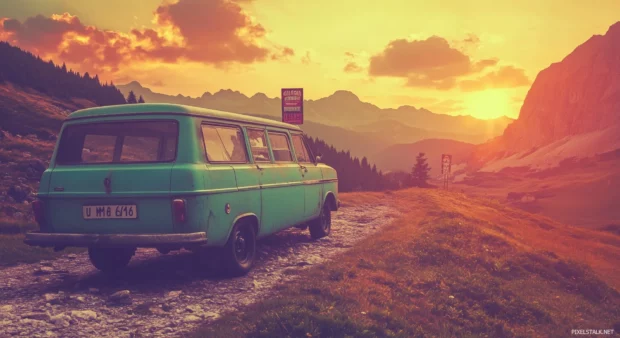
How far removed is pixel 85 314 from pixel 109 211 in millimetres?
1391

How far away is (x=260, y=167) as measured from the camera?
7.92 m

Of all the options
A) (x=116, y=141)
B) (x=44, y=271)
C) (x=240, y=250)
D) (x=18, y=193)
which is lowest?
(x=18, y=193)

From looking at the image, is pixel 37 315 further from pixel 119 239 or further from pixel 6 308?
pixel 119 239

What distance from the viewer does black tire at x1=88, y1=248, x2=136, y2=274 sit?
773 cm

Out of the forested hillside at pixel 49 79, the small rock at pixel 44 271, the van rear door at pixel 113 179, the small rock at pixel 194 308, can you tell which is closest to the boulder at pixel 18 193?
the small rock at pixel 44 271

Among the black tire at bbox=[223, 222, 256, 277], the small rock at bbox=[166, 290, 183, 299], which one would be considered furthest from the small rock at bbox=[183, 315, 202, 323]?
the black tire at bbox=[223, 222, 256, 277]

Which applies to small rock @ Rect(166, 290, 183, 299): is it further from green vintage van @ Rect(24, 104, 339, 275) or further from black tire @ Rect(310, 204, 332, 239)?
black tire @ Rect(310, 204, 332, 239)

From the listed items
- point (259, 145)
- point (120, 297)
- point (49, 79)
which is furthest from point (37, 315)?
point (49, 79)

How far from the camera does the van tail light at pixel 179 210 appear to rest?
6.07 m

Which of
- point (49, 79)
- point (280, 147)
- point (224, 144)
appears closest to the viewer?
point (224, 144)

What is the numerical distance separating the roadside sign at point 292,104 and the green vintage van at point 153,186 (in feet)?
39.7

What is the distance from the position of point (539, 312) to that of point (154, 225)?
6.10m

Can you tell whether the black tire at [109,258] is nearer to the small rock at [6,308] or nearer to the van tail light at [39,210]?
the van tail light at [39,210]

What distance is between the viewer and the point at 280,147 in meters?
9.16
